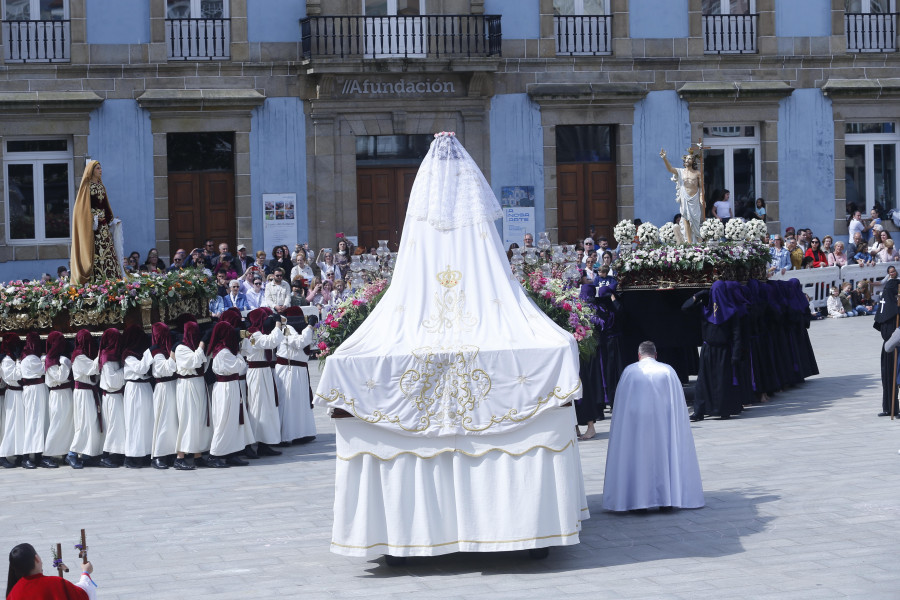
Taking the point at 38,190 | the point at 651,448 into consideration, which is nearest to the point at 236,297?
the point at 38,190

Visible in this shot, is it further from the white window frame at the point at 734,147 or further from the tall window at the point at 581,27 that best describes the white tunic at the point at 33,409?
the white window frame at the point at 734,147

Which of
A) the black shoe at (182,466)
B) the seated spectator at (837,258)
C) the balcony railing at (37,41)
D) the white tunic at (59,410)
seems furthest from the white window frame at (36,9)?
the seated spectator at (837,258)

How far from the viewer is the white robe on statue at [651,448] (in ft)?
33.9

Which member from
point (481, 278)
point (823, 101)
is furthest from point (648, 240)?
point (823, 101)

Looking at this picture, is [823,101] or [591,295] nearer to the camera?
[591,295]

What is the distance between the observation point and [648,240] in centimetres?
1590

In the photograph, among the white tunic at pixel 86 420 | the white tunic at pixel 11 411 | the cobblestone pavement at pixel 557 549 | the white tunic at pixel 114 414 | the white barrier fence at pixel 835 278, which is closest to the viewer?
the cobblestone pavement at pixel 557 549

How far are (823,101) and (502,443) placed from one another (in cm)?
2136

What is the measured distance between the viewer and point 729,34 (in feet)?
92.2

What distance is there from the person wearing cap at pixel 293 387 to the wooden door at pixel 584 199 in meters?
13.6

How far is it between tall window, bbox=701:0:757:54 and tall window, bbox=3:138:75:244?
12932 mm

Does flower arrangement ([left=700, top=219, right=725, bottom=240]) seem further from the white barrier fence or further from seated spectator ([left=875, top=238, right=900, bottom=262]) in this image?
seated spectator ([left=875, top=238, right=900, bottom=262])

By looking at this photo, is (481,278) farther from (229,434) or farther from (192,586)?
(229,434)

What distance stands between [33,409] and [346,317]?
5388 mm
